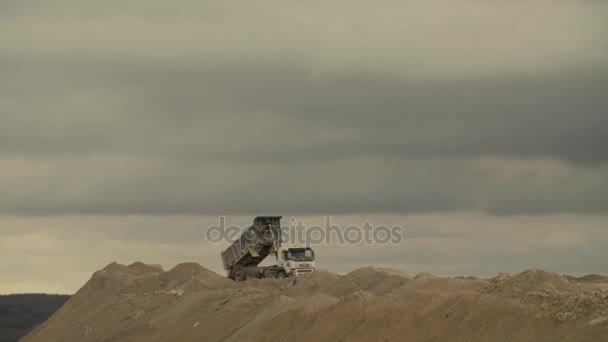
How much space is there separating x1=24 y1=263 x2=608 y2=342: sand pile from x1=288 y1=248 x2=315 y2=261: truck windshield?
4833 mm

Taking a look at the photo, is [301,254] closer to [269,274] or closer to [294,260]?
[294,260]

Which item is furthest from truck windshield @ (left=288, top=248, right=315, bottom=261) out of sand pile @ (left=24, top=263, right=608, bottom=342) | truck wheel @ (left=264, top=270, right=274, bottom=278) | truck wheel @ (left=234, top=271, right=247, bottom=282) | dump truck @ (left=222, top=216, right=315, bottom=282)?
truck wheel @ (left=234, top=271, right=247, bottom=282)

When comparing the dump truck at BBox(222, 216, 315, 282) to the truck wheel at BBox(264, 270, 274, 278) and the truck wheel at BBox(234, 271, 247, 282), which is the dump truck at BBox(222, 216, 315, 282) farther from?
the truck wheel at BBox(234, 271, 247, 282)

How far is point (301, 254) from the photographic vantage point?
74.7 meters

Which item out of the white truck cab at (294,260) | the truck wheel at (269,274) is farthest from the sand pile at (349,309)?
the white truck cab at (294,260)

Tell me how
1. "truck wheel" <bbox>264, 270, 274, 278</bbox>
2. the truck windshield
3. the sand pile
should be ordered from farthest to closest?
"truck wheel" <bbox>264, 270, 274, 278</bbox> < the truck windshield < the sand pile

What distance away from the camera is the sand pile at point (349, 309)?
38625mm

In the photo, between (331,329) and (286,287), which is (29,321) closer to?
(286,287)

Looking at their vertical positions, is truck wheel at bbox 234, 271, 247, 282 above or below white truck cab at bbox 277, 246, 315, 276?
below

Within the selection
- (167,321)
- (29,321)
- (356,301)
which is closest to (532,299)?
(356,301)

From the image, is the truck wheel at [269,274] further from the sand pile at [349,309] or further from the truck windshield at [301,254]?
the sand pile at [349,309]

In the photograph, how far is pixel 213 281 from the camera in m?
77.1

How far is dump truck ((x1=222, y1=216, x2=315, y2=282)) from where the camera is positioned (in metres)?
74.1

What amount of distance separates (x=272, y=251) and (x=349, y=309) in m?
27.2
